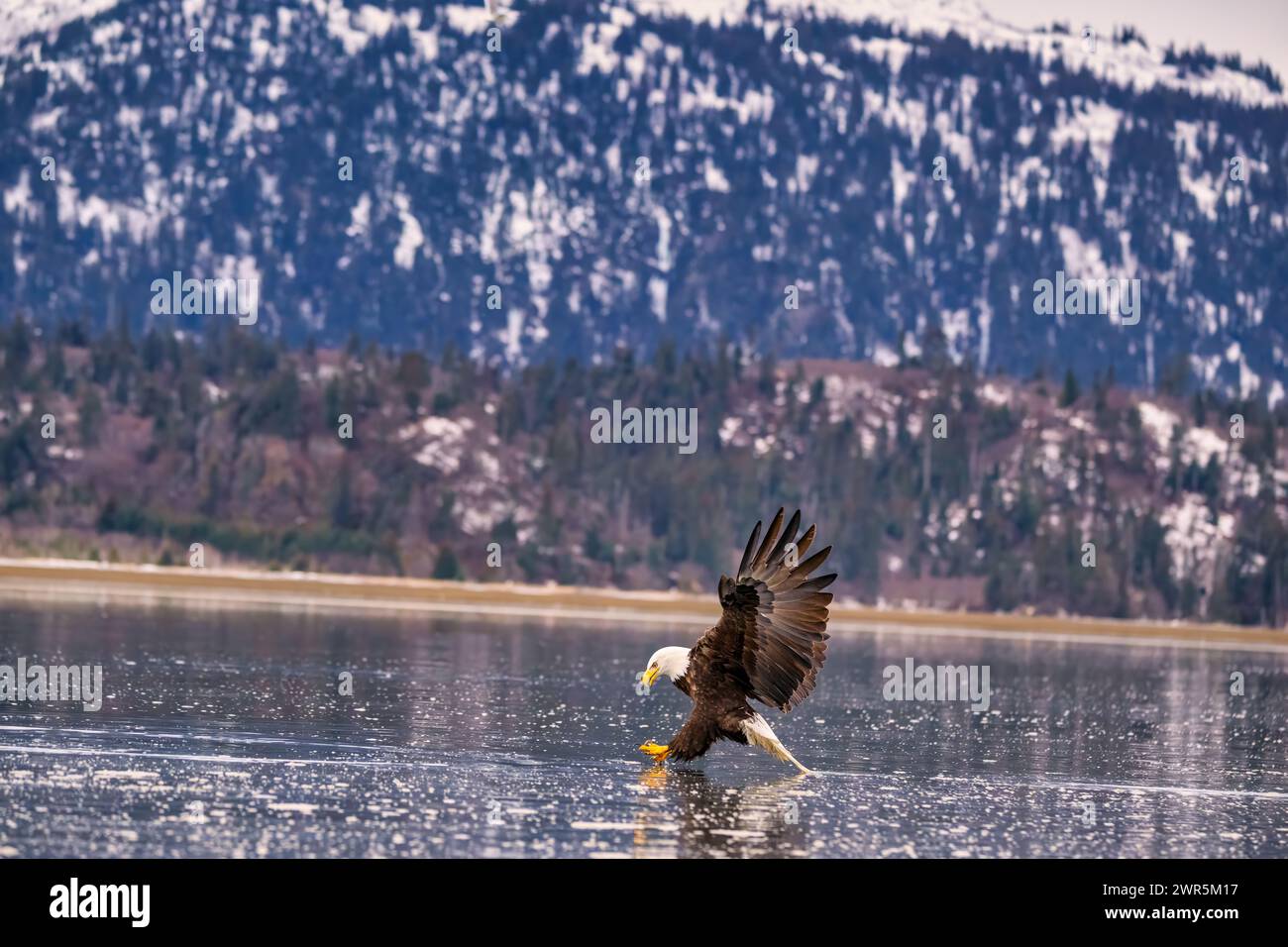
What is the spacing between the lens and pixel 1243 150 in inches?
7776

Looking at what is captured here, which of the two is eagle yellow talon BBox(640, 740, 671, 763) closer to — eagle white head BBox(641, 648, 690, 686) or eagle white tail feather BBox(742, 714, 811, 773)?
eagle white head BBox(641, 648, 690, 686)

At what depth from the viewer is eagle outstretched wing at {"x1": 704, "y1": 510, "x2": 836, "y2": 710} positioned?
16.7 meters

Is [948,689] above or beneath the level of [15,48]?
beneath

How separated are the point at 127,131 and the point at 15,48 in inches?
612

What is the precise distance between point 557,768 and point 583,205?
559 feet

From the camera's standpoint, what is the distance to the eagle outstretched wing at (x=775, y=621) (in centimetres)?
1673

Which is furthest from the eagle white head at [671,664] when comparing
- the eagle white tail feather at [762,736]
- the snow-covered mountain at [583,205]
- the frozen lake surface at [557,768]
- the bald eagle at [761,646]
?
the snow-covered mountain at [583,205]

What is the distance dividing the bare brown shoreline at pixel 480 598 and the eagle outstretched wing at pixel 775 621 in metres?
36.1

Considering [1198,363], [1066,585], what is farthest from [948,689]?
[1198,363]

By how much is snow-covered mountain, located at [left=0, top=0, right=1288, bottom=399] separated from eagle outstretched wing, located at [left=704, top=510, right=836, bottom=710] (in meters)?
149

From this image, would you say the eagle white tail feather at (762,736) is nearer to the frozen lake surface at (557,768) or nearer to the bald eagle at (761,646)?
the bald eagle at (761,646)

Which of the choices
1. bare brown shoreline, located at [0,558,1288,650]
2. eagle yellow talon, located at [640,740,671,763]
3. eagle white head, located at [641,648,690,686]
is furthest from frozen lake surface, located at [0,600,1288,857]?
bare brown shoreline, located at [0,558,1288,650]
